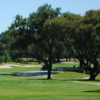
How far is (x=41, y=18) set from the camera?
31812 millimetres

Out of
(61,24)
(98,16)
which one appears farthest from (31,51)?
(98,16)

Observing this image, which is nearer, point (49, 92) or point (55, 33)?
point (49, 92)

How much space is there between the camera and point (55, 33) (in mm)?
27344

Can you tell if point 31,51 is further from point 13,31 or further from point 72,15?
point 72,15

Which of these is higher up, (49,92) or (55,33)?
(55,33)

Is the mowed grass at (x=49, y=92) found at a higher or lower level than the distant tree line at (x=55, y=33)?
lower

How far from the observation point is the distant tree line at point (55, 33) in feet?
84.9

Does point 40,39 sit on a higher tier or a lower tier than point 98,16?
lower

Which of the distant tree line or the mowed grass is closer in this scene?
the mowed grass

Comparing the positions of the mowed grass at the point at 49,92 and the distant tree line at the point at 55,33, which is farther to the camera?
the distant tree line at the point at 55,33

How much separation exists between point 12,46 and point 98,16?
14233 mm

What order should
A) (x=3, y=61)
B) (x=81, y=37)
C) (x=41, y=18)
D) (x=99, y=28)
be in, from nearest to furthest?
1. (x=99, y=28)
2. (x=81, y=37)
3. (x=41, y=18)
4. (x=3, y=61)

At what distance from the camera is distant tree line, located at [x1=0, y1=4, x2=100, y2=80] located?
2589 centimetres

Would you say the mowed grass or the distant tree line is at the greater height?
the distant tree line
